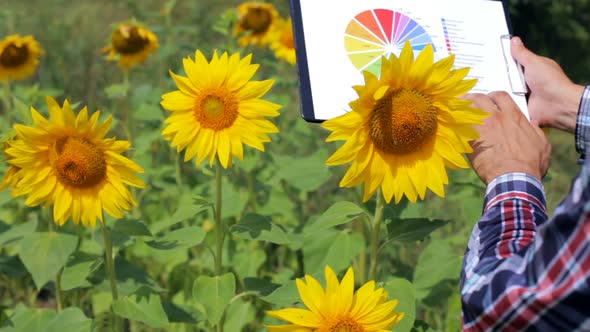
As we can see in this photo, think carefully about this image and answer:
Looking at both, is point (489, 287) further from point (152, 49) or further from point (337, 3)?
point (152, 49)

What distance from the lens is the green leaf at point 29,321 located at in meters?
2.06

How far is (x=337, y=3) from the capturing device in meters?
1.96

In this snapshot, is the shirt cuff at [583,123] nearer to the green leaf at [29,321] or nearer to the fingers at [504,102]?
the fingers at [504,102]

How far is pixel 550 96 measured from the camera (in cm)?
198

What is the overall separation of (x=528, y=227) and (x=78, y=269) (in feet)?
3.83

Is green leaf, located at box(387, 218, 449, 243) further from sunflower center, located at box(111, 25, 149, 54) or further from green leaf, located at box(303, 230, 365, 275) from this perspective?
sunflower center, located at box(111, 25, 149, 54)

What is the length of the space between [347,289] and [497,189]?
1.22 feet

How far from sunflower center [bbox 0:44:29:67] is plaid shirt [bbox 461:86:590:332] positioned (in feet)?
8.03

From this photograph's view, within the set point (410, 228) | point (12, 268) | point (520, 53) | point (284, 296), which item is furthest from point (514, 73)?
point (12, 268)

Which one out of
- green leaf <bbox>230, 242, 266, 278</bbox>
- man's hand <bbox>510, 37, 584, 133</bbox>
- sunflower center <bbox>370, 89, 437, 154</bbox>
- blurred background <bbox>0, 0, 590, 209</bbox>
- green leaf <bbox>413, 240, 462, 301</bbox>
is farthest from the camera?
blurred background <bbox>0, 0, 590, 209</bbox>

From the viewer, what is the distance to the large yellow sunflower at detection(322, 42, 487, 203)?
5.13ft

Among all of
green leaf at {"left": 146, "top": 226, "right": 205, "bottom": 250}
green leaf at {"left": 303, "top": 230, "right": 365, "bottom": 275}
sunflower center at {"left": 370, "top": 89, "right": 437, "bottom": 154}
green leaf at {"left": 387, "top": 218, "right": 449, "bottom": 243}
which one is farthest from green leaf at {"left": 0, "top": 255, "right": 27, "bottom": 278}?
sunflower center at {"left": 370, "top": 89, "right": 437, "bottom": 154}

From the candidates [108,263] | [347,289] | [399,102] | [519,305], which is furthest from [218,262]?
A: [519,305]

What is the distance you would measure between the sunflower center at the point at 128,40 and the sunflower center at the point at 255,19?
0.55 metres
